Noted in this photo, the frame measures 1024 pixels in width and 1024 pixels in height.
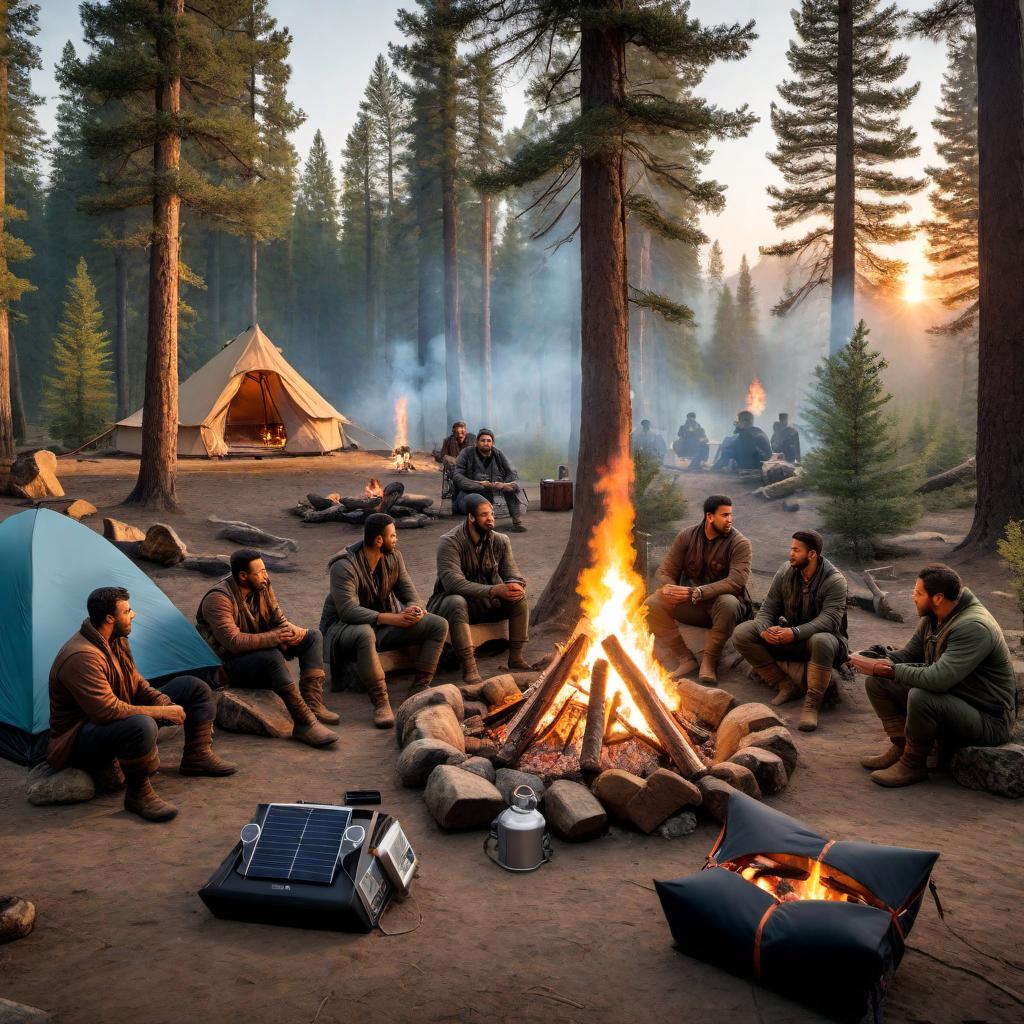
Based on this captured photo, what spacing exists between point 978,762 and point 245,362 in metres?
18.1

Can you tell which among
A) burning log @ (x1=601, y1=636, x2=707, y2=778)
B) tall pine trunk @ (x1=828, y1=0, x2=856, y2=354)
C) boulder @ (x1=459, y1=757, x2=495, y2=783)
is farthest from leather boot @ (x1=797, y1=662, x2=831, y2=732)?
tall pine trunk @ (x1=828, y1=0, x2=856, y2=354)

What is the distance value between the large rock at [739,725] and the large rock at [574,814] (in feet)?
4.19

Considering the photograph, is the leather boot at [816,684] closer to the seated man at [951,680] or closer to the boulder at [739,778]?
the seated man at [951,680]

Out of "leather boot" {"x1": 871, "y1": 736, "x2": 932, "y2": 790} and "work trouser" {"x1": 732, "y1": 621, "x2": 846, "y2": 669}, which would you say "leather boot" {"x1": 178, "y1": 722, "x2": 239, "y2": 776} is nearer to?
"work trouser" {"x1": 732, "y1": 621, "x2": 846, "y2": 669}

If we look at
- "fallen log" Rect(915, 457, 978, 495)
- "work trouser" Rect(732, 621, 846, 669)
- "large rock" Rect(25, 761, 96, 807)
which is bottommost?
"large rock" Rect(25, 761, 96, 807)

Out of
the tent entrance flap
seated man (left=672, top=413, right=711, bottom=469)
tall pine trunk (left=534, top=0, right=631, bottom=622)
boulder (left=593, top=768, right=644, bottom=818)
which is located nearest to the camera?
boulder (left=593, top=768, right=644, bottom=818)

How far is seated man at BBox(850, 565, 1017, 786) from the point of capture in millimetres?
4816

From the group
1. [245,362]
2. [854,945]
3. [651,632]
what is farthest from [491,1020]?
[245,362]

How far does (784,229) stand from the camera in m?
20.9

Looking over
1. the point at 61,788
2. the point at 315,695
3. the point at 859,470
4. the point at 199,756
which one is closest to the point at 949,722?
the point at 315,695

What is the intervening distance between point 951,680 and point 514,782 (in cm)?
270

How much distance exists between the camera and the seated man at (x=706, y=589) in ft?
22.8

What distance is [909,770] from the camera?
196 inches

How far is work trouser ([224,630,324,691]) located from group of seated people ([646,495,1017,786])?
306cm
